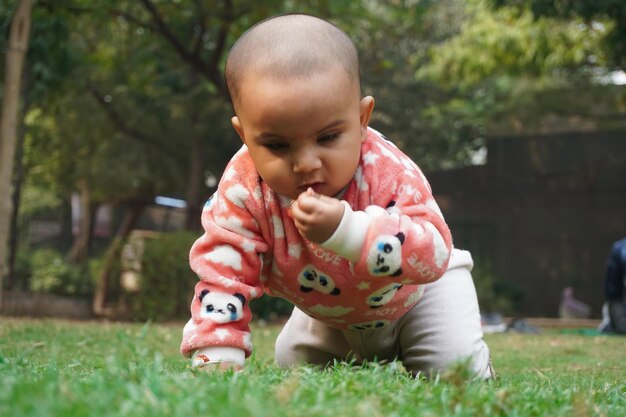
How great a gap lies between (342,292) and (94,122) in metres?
12.3

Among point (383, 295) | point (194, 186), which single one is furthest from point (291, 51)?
point (194, 186)

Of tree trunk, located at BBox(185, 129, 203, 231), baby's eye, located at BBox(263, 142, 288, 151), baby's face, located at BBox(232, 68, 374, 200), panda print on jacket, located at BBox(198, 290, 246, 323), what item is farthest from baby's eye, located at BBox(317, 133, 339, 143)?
tree trunk, located at BBox(185, 129, 203, 231)

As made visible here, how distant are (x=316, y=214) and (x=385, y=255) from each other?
0.24 metres

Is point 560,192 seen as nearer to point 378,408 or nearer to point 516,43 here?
point 516,43

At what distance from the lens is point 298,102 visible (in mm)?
2350

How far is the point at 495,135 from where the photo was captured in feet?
55.1

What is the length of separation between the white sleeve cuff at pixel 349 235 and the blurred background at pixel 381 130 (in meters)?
8.79

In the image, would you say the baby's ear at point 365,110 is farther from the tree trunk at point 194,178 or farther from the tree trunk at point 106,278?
the tree trunk at point 194,178

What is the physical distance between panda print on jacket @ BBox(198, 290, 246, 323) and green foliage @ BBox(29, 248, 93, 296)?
521 inches

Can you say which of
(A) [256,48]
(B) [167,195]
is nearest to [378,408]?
(A) [256,48]

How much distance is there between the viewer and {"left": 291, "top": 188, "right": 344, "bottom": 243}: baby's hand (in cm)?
233

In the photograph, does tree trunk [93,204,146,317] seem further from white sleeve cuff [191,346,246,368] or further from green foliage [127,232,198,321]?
white sleeve cuff [191,346,246,368]

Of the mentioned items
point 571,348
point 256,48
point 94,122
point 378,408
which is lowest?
point 571,348

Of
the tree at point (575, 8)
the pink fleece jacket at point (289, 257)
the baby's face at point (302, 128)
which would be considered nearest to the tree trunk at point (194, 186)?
the tree at point (575, 8)
